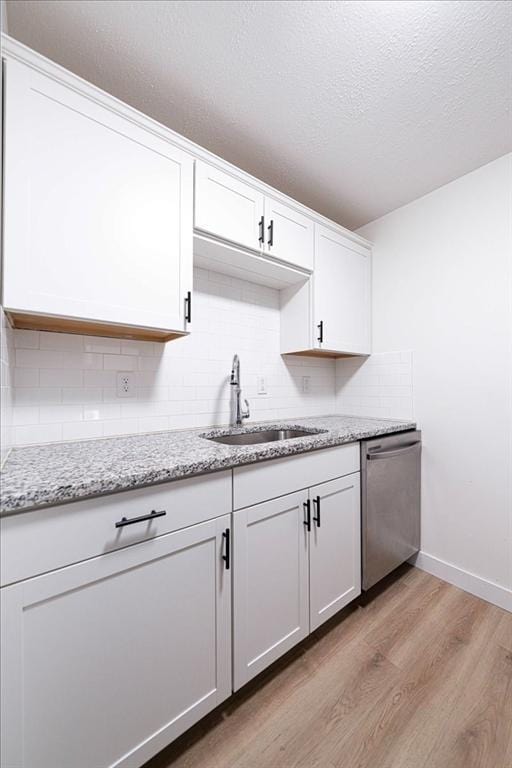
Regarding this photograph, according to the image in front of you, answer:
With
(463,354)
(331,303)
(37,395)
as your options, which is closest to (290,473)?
(37,395)

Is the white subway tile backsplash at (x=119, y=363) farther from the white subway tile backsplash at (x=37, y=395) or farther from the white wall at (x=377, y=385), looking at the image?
the white wall at (x=377, y=385)

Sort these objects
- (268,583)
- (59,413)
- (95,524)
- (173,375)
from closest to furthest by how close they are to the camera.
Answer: (95,524) → (268,583) → (59,413) → (173,375)

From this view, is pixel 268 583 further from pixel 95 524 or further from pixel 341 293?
pixel 341 293

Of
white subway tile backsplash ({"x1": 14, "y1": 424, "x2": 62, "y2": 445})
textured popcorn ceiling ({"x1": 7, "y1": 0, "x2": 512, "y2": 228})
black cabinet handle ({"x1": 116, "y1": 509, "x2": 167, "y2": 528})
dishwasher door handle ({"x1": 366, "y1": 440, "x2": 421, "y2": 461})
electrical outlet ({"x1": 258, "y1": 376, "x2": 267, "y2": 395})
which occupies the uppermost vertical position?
textured popcorn ceiling ({"x1": 7, "y1": 0, "x2": 512, "y2": 228})

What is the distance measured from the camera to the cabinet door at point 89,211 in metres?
1.00

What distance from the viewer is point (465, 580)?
1840 mm

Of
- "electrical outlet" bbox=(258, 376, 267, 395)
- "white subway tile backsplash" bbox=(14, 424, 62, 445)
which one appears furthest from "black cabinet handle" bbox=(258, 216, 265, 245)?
"white subway tile backsplash" bbox=(14, 424, 62, 445)

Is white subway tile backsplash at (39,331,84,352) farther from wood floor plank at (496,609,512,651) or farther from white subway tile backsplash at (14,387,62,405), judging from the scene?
wood floor plank at (496,609,512,651)

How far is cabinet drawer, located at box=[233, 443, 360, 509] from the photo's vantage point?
3.82ft

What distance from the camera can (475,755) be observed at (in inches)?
40.8

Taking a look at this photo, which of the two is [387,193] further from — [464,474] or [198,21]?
[464,474]

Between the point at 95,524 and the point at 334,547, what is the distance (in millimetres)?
1114

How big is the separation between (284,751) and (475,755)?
2.02 ft

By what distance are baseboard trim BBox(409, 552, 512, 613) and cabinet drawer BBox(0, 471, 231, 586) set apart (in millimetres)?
1643
